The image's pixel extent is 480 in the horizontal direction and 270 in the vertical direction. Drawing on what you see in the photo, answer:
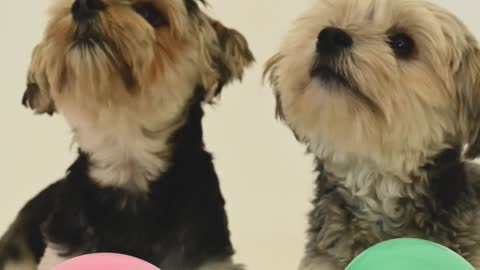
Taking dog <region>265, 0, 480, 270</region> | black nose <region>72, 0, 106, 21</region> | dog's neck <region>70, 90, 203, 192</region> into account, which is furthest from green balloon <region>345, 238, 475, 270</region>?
black nose <region>72, 0, 106, 21</region>

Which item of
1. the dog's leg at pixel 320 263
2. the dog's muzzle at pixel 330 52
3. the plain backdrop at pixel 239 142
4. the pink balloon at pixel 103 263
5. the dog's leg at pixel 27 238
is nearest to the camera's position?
the pink balloon at pixel 103 263

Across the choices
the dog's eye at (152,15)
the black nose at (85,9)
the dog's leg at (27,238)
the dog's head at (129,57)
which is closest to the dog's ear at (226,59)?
the dog's head at (129,57)

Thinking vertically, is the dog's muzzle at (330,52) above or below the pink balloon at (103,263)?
above

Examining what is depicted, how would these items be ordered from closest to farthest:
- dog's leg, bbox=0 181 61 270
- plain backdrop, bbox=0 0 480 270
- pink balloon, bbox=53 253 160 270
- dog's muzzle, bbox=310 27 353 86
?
pink balloon, bbox=53 253 160 270
dog's muzzle, bbox=310 27 353 86
dog's leg, bbox=0 181 61 270
plain backdrop, bbox=0 0 480 270

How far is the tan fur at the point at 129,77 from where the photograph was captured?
1282 mm

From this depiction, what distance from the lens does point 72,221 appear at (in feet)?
4.50

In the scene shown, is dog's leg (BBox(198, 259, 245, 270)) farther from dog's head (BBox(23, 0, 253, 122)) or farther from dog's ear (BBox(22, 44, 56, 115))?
dog's ear (BBox(22, 44, 56, 115))

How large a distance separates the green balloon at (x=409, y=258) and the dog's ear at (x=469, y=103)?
8.3 inches

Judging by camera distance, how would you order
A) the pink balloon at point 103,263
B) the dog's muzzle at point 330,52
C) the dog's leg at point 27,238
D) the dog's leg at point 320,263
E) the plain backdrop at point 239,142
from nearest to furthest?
the pink balloon at point 103,263
the dog's muzzle at point 330,52
the dog's leg at point 320,263
the dog's leg at point 27,238
the plain backdrop at point 239,142

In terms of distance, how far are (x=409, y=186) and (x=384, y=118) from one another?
5.7 inches

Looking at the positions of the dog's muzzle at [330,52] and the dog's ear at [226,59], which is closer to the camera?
the dog's muzzle at [330,52]

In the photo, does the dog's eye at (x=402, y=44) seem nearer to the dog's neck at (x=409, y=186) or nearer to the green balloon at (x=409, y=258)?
the dog's neck at (x=409, y=186)

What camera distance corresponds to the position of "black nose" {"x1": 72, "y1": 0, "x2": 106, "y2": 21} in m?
1.27

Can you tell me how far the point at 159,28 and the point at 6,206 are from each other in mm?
677
